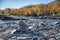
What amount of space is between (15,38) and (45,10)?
531 inches

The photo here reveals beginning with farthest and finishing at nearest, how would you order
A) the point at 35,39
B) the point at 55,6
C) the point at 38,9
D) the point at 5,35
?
the point at 38,9 < the point at 55,6 < the point at 5,35 < the point at 35,39

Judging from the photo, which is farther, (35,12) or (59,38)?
(35,12)

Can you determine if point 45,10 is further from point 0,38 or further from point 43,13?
point 0,38

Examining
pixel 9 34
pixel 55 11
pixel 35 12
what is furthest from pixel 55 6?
pixel 9 34

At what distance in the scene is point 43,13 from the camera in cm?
1847

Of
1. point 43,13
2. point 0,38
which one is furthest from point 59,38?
point 43,13

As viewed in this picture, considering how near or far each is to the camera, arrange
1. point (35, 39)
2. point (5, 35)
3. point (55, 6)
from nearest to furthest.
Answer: point (35, 39), point (5, 35), point (55, 6)

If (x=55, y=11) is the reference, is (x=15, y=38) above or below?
above

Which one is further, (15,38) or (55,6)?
(55,6)

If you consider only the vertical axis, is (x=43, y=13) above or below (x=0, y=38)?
below

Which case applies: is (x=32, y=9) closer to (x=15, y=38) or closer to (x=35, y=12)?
(x=35, y=12)

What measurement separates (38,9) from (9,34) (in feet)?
44.9

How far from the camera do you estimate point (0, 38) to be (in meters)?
5.63

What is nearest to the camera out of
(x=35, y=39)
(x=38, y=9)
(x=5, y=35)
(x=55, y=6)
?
(x=35, y=39)
